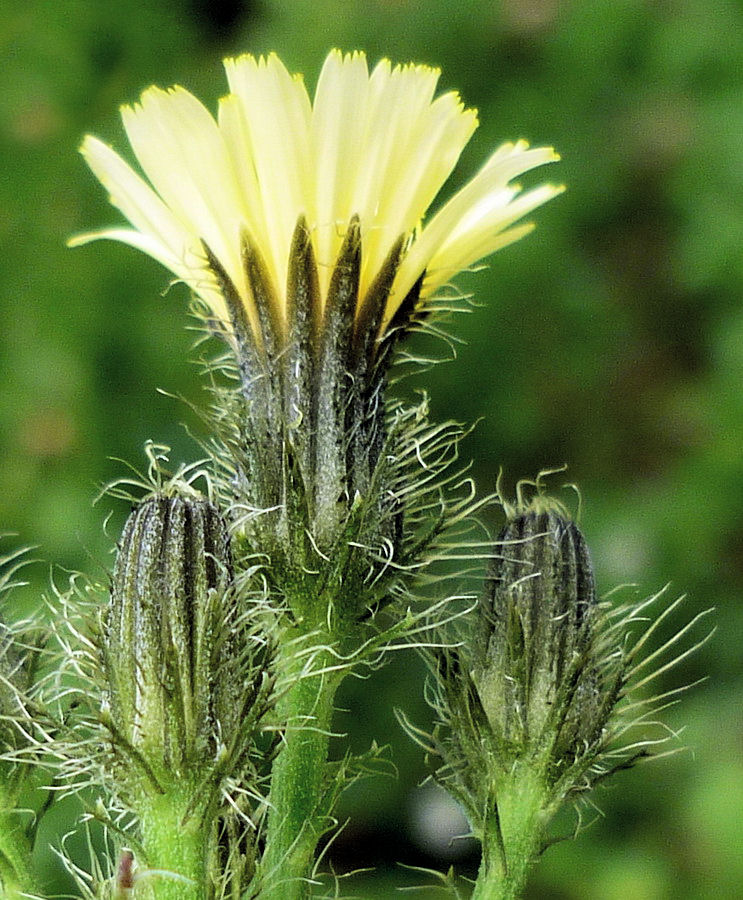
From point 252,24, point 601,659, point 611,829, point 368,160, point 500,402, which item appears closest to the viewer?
point 368,160

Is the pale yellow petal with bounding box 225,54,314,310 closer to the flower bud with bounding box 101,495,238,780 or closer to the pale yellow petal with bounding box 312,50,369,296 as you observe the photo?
the pale yellow petal with bounding box 312,50,369,296

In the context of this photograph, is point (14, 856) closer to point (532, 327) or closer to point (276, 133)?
point (276, 133)

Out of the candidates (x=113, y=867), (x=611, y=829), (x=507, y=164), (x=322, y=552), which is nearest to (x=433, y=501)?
(x=322, y=552)

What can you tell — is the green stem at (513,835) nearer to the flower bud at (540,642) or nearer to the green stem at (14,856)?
the flower bud at (540,642)

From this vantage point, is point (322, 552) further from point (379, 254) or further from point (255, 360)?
point (379, 254)

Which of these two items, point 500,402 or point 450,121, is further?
point 500,402

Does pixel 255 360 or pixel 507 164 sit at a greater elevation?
pixel 507 164

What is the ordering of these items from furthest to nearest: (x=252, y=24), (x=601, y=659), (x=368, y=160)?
(x=252, y=24)
(x=601, y=659)
(x=368, y=160)

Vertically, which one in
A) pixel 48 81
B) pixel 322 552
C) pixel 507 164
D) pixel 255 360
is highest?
pixel 48 81
